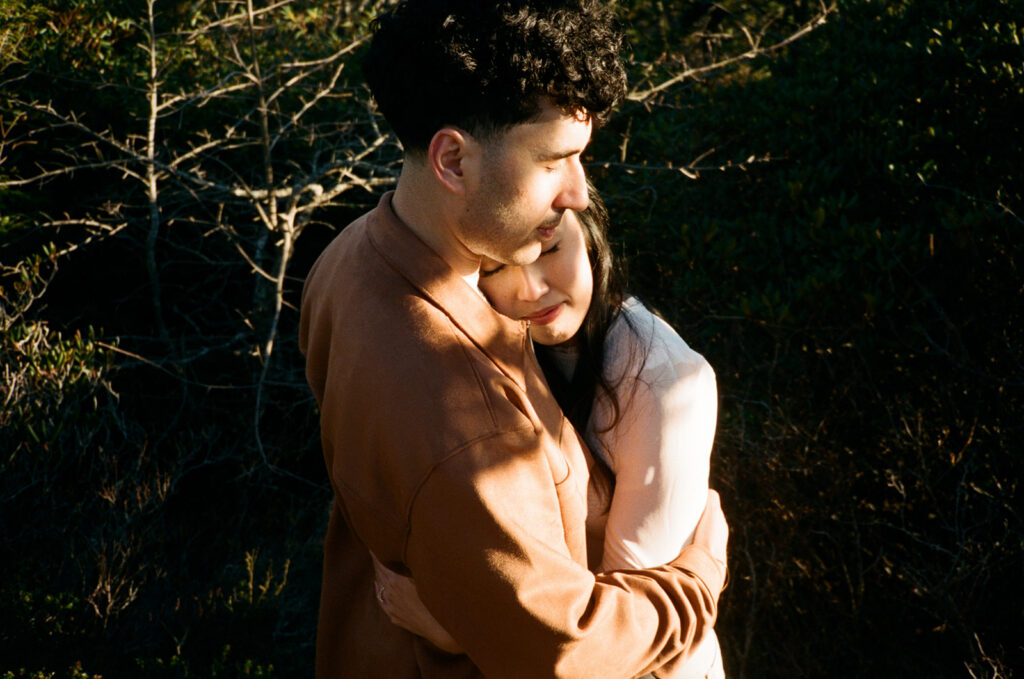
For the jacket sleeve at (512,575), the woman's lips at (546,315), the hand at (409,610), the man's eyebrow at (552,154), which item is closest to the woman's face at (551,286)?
the woman's lips at (546,315)

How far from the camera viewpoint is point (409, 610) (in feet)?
5.79

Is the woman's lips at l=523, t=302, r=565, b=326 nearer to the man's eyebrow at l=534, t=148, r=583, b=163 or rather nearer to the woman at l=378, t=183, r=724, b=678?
the woman at l=378, t=183, r=724, b=678

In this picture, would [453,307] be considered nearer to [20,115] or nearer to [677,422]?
[677,422]

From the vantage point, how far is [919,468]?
3.75 meters

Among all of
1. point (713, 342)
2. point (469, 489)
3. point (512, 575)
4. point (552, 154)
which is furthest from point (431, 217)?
point (713, 342)

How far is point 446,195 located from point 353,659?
3.20 feet

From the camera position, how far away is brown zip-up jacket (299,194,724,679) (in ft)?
4.84

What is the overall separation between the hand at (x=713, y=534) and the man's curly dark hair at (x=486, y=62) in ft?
3.04

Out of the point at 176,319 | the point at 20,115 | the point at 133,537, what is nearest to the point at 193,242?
the point at 176,319

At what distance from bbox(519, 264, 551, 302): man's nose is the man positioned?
0.14m

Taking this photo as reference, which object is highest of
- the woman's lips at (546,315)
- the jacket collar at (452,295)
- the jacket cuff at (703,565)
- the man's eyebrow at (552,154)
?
the man's eyebrow at (552,154)

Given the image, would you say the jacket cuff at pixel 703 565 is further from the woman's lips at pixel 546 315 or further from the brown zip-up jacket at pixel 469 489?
the woman's lips at pixel 546 315

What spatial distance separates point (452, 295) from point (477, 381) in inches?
8.0

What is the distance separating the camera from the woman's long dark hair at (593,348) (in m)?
2.06
